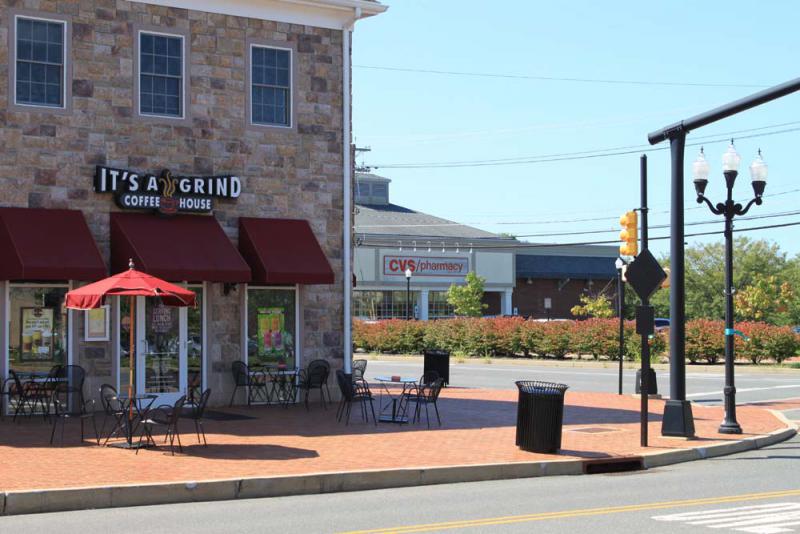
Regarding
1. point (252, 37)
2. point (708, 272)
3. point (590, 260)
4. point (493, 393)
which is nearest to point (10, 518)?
point (252, 37)

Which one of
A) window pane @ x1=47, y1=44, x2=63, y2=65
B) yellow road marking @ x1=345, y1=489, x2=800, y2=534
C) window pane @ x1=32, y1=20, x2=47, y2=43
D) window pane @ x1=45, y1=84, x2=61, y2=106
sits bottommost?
yellow road marking @ x1=345, y1=489, x2=800, y2=534

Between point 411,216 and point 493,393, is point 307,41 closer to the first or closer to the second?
point 493,393

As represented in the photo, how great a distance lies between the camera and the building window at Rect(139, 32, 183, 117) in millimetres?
19969

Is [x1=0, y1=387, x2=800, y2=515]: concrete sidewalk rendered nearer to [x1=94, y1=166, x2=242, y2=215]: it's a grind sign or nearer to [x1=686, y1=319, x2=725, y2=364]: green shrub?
[x1=94, y1=166, x2=242, y2=215]: it's a grind sign

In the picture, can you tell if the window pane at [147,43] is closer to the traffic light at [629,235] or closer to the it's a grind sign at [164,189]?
the it's a grind sign at [164,189]

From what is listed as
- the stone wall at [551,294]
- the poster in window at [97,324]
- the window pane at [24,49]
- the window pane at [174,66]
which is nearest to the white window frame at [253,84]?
the window pane at [174,66]

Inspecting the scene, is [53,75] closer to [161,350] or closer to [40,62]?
[40,62]

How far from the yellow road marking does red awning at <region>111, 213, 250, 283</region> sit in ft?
33.3

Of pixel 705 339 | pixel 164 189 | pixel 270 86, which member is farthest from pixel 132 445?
pixel 705 339

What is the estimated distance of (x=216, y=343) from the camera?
67.5ft

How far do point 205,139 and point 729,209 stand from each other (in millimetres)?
9666

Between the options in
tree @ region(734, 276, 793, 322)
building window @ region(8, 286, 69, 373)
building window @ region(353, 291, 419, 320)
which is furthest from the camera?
building window @ region(353, 291, 419, 320)

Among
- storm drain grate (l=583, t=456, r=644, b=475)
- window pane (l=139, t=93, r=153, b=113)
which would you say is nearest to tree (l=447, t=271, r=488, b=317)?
window pane (l=139, t=93, r=153, b=113)

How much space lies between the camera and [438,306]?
63.9 meters
